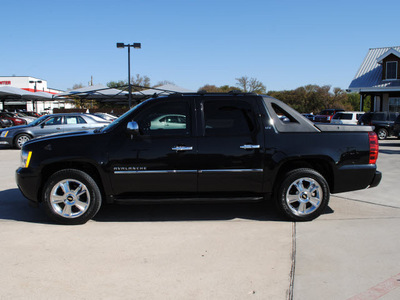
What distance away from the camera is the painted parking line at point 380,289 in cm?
309

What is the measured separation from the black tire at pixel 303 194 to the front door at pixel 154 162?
48.9 inches

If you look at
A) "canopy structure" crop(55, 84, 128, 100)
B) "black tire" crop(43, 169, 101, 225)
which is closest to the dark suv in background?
"canopy structure" crop(55, 84, 128, 100)

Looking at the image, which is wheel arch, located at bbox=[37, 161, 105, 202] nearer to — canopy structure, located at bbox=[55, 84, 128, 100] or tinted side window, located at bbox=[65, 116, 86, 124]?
tinted side window, located at bbox=[65, 116, 86, 124]

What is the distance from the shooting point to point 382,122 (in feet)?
63.5

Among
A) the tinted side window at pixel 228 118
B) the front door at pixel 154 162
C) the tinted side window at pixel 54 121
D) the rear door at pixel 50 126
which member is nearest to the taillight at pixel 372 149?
the tinted side window at pixel 228 118

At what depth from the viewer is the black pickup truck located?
4.88 metres

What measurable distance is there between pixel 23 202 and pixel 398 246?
18.3 ft

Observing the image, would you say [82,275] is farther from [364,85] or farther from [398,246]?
[364,85]

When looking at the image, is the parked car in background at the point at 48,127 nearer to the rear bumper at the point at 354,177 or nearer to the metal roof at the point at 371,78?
the rear bumper at the point at 354,177

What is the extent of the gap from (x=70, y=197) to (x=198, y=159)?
1.78 meters

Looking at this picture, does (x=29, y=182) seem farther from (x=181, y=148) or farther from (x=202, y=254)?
(x=202, y=254)

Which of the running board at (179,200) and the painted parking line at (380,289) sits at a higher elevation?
the running board at (179,200)

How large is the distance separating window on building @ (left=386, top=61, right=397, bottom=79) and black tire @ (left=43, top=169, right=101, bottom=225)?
28.8 m

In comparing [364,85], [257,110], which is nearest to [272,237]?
[257,110]
